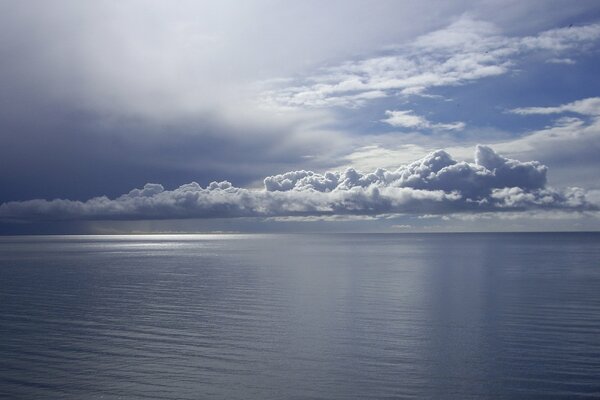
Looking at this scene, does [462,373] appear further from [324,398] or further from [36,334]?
[36,334]

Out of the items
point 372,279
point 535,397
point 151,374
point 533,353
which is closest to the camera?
point 535,397

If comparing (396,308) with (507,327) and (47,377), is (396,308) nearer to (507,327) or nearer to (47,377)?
(507,327)

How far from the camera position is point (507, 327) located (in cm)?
4228

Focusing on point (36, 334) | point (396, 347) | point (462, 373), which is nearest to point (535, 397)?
point (462, 373)

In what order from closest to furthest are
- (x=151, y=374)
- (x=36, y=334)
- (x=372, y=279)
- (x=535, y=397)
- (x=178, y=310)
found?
(x=535, y=397), (x=151, y=374), (x=36, y=334), (x=178, y=310), (x=372, y=279)

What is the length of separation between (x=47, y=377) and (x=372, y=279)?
6069cm

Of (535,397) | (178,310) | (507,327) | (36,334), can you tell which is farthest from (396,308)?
(36,334)

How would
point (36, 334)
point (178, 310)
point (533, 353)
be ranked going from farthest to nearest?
point (178, 310) < point (36, 334) < point (533, 353)

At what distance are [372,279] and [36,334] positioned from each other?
5417 cm

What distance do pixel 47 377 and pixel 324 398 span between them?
15.8 m

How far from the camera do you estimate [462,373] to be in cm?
2917

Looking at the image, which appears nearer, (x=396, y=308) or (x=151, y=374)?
(x=151, y=374)

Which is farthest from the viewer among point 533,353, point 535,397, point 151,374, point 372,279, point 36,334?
point 372,279

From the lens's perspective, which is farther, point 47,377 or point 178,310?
point 178,310
